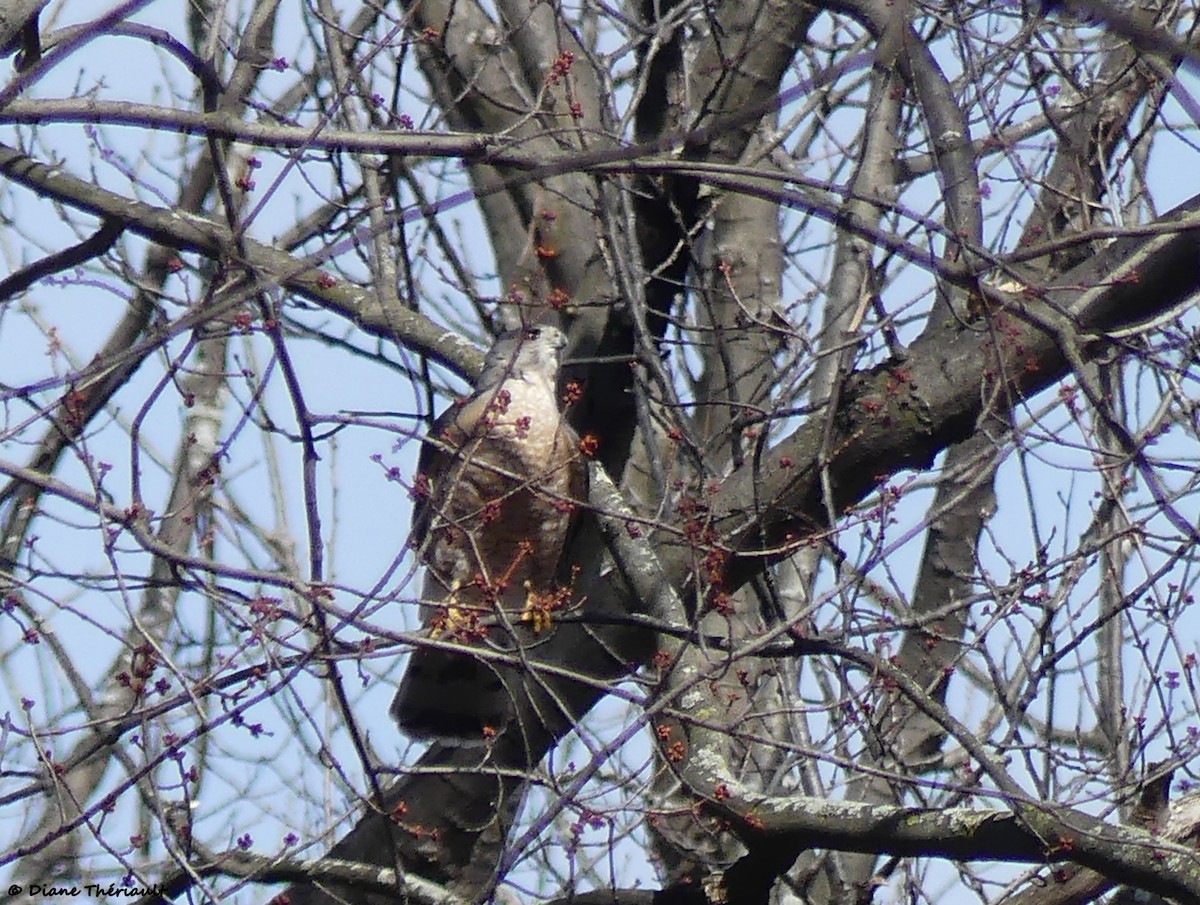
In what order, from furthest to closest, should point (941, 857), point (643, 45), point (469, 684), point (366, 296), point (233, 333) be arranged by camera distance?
point (643, 45) → point (469, 684) → point (366, 296) → point (233, 333) → point (941, 857)

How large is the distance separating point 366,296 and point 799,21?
149cm

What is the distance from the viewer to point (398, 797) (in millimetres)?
3670

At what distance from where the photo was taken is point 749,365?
5340 mm

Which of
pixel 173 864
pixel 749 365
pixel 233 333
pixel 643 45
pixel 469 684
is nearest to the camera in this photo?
pixel 233 333

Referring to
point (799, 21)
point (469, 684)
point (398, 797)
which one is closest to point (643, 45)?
point (799, 21)

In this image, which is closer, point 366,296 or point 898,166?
point 366,296

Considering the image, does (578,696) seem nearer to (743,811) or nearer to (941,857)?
(743,811)

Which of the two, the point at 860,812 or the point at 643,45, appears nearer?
the point at 860,812

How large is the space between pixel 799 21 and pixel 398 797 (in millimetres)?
2366

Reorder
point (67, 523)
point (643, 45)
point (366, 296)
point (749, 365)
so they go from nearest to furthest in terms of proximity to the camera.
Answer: point (67, 523) < point (366, 296) < point (643, 45) < point (749, 365)

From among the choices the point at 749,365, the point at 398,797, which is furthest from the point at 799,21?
the point at 398,797

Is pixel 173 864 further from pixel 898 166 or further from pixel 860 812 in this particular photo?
pixel 898 166

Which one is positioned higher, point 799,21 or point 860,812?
point 799,21

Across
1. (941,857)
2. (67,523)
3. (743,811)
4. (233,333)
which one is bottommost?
(941,857)
